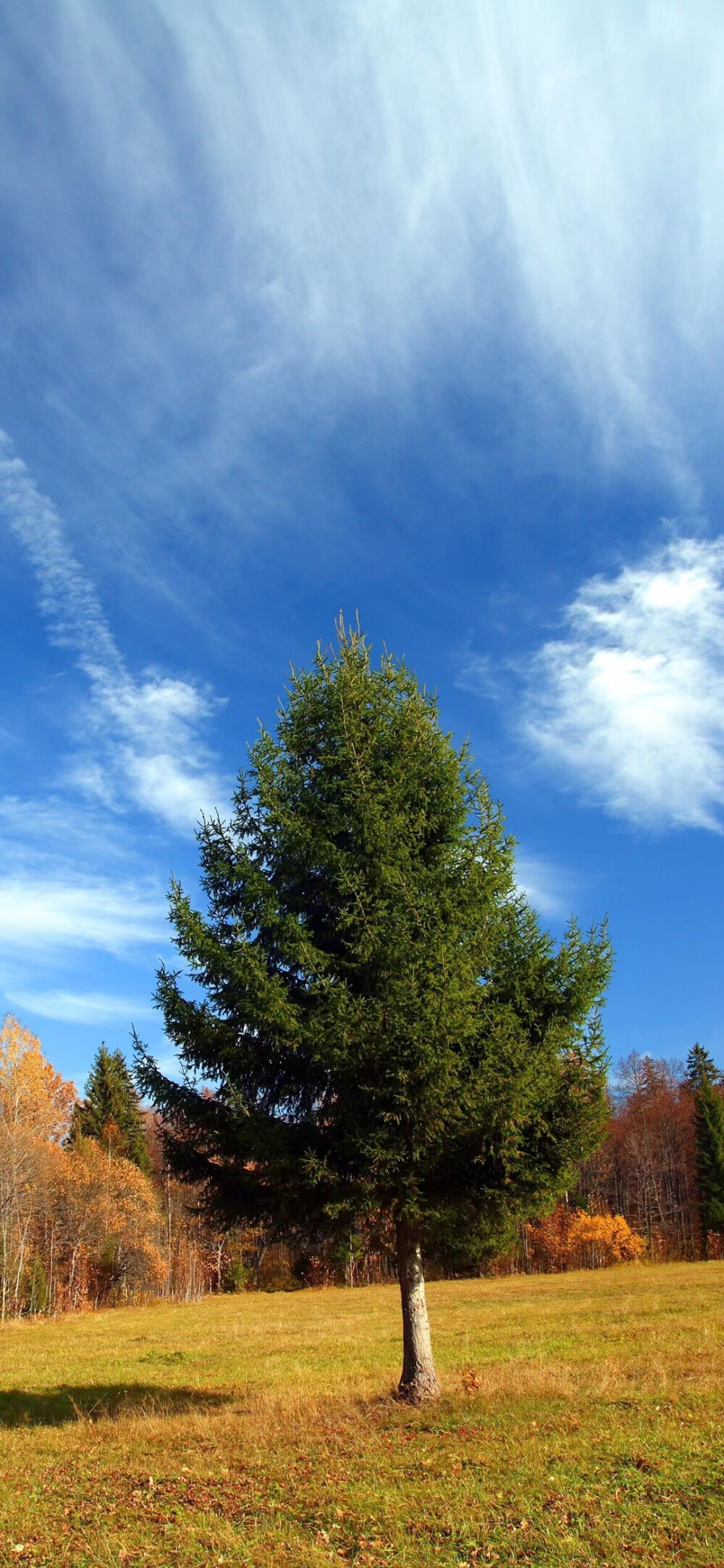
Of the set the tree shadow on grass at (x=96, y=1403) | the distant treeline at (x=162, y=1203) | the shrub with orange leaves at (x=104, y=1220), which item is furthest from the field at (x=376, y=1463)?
the shrub with orange leaves at (x=104, y=1220)

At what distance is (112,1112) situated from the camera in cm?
6188

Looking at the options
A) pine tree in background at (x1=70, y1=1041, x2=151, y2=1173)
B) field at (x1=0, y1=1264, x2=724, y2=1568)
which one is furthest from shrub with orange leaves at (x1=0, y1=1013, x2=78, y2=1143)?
field at (x1=0, y1=1264, x2=724, y2=1568)

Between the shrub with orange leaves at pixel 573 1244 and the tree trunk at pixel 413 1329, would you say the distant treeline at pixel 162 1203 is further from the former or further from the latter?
the tree trunk at pixel 413 1329

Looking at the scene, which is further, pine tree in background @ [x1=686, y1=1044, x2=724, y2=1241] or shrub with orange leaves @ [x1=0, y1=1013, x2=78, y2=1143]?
pine tree in background @ [x1=686, y1=1044, x2=724, y2=1241]

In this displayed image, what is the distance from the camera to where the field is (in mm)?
6980

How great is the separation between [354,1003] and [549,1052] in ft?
10.6

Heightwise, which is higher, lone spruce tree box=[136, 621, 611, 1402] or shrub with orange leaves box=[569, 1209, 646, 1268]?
lone spruce tree box=[136, 621, 611, 1402]

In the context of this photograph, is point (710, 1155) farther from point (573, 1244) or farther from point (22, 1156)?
point (22, 1156)

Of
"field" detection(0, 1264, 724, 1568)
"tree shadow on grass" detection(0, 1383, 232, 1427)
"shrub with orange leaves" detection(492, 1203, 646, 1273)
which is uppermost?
"field" detection(0, 1264, 724, 1568)

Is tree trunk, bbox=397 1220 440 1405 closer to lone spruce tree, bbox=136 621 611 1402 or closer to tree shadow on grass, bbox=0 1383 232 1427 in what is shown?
lone spruce tree, bbox=136 621 611 1402

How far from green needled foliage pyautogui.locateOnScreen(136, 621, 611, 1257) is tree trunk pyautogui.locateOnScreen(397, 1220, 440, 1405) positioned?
616mm

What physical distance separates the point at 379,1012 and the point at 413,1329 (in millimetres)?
5023

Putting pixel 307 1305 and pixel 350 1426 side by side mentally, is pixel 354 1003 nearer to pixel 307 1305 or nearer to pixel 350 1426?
pixel 350 1426

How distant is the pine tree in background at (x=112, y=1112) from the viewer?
59844mm
